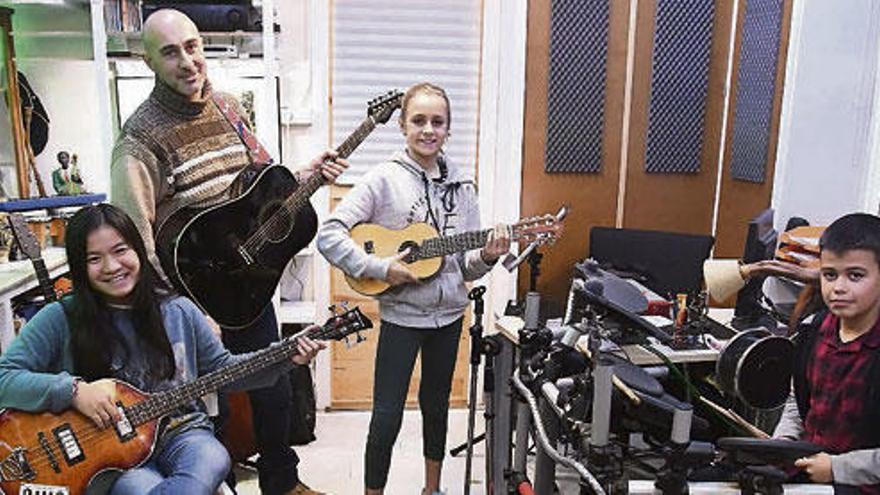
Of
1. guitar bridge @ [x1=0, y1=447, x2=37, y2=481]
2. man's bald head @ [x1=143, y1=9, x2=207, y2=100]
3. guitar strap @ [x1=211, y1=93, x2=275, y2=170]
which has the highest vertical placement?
man's bald head @ [x1=143, y1=9, x2=207, y2=100]

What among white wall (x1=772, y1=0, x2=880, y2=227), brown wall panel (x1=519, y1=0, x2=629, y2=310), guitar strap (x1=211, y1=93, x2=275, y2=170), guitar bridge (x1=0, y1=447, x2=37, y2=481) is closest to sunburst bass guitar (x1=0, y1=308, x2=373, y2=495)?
guitar bridge (x1=0, y1=447, x2=37, y2=481)

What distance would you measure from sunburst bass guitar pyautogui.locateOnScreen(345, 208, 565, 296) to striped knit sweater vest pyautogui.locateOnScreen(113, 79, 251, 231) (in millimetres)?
480

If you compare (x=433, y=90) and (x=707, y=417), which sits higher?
(x=433, y=90)

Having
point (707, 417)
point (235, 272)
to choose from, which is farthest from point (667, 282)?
point (235, 272)

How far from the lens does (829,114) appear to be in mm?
2771

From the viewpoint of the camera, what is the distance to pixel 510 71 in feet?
10.5

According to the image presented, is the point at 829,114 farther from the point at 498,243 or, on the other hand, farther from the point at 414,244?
the point at 414,244

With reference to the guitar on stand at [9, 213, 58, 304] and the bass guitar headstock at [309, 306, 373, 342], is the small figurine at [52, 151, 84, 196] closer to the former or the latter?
the guitar on stand at [9, 213, 58, 304]

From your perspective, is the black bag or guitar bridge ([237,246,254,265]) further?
the black bag

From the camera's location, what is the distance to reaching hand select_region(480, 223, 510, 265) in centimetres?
219

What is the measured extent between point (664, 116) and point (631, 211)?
495 mm

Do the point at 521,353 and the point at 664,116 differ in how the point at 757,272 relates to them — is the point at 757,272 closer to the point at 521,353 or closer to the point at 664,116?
the point at 521,353

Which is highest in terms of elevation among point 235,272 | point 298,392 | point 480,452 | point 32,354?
point 235,272

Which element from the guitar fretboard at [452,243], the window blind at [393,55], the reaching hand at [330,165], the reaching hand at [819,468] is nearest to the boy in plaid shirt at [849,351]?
the reaching hand at [819,468]
